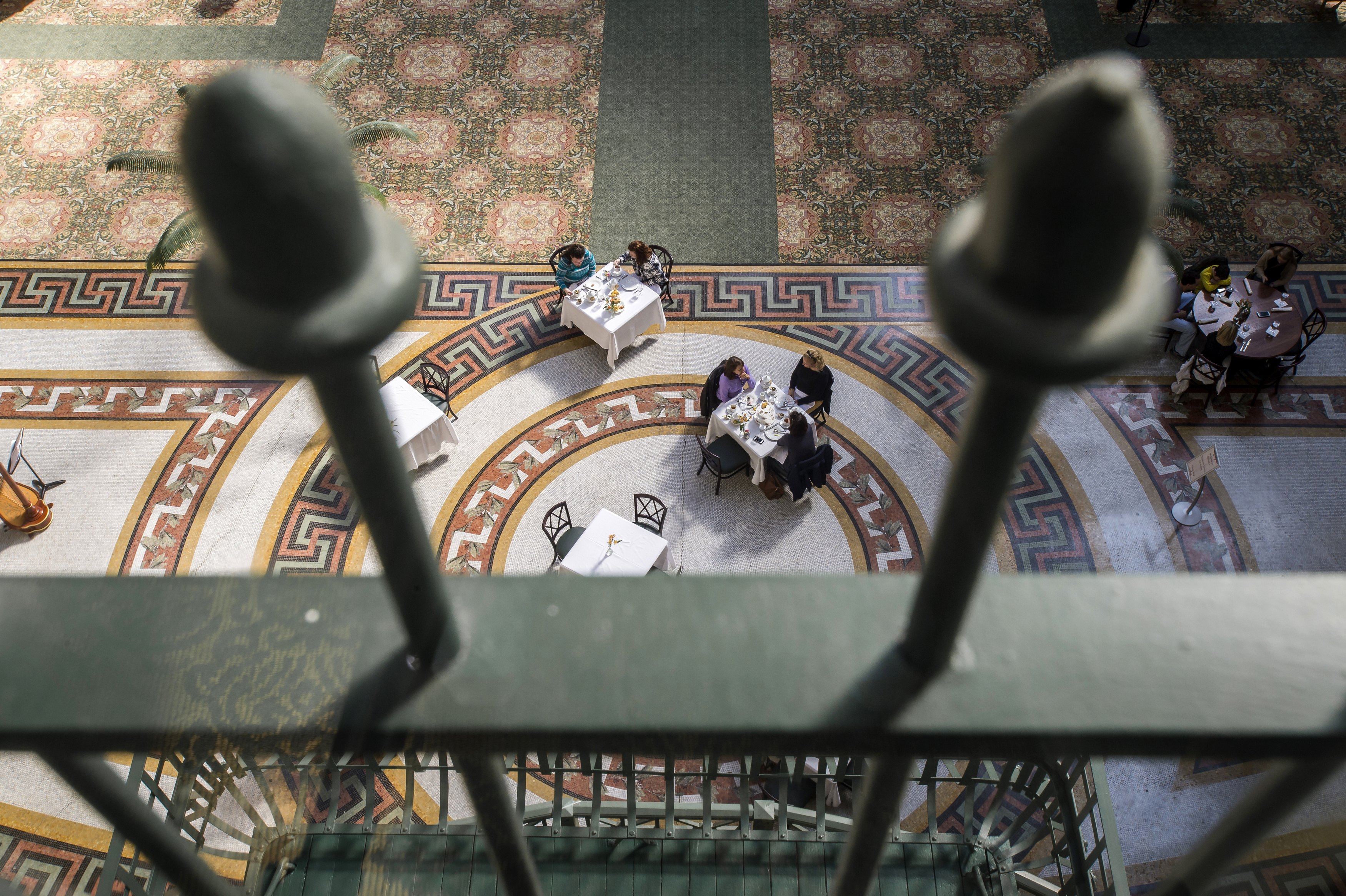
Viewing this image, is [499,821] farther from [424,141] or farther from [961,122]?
[961,122]

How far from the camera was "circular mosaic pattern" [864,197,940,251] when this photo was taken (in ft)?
27.7

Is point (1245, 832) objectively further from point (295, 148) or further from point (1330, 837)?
point (295, 148)

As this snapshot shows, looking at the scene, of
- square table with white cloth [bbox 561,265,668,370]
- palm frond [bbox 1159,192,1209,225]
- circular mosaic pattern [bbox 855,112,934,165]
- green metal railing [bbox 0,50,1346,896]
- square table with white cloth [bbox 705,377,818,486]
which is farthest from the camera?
circular mosaic pattern [bbox 855,112,934,165]

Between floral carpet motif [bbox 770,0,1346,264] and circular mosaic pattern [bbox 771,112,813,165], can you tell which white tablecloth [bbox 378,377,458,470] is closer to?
floral carpet motif [bbox 770,0,1346,264]

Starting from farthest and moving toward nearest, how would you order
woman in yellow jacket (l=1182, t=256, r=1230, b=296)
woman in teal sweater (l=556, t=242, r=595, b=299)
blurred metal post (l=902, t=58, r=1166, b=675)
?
woman in teal sweater (l=556, t=242, r=595, b=299)
woman in yellow jacket (l=1182, t=256, r=1230, b=296)
blurred metal post (l=902, t=58, r=1166, b=675)

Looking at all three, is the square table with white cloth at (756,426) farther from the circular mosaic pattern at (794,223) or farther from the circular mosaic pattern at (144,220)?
the circular mosaic pattern at (144,220)

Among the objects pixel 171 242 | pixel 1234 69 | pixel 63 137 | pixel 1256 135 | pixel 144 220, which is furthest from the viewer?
pixel 1234 69

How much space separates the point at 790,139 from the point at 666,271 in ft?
8.03

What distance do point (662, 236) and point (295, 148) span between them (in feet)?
27.3

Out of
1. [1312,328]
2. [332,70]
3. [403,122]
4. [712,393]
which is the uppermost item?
[403,122]

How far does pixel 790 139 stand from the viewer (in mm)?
9273

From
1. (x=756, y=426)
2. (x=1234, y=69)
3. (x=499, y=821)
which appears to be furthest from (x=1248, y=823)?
(x=1234, y=69)

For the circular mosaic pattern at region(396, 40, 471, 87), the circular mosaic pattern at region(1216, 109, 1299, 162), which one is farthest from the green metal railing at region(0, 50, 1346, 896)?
the circular mosaic pattern at region(1216, 109, 1299, 162)

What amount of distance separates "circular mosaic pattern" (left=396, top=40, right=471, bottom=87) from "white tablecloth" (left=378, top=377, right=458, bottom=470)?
4.80 m
